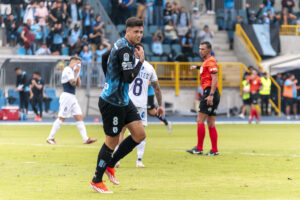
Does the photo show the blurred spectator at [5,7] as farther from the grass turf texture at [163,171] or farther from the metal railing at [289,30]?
the grass turf texture at [163,171]

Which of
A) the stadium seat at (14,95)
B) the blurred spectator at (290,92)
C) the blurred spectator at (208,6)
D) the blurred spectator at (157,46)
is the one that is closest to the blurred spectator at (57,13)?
the stadium seat at (14,95)

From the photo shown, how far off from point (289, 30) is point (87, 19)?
13.2 metres

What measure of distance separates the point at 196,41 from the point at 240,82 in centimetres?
370

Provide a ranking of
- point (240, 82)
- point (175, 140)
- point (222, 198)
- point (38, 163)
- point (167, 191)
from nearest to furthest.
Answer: point (222, 198) < point (167, 191) < point (38, 163) < point (175, 140) < point (240, 82)

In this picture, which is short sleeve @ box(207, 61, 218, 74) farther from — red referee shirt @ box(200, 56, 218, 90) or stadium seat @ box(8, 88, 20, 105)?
stadium seat @ box(8, 88, 20, 105)

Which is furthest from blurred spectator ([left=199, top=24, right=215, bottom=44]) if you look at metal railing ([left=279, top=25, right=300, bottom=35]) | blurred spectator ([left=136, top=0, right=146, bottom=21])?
metal railing ([left=279, top=25, right=300, bottom=35])

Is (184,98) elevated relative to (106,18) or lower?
lower

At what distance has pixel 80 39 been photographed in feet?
117

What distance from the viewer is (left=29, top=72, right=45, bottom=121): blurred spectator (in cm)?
3234

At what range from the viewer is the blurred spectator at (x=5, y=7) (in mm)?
36347

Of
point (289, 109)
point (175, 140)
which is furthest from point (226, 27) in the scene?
point (175, 140)

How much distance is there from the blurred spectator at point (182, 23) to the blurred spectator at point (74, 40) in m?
5.90

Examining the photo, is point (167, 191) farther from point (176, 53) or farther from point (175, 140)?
point (176, 53)

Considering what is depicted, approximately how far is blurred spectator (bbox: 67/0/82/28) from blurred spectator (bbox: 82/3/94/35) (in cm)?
33
